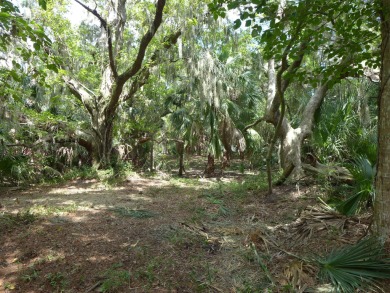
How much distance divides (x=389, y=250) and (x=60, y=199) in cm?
696

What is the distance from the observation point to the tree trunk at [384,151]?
323cm

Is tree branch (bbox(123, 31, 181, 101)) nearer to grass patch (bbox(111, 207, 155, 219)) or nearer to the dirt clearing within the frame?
the dirt clearing

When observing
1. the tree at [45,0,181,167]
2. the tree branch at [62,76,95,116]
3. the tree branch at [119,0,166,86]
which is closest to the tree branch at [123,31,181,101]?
the tree at [45,0,181,167]

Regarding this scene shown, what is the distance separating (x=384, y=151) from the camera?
3266 mm

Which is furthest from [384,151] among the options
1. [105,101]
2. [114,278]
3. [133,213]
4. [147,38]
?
[105,101]

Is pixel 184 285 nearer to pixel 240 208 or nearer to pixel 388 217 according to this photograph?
pixel 388 217

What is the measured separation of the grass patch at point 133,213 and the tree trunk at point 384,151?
4030 mm

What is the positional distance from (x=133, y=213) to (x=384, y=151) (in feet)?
15.0

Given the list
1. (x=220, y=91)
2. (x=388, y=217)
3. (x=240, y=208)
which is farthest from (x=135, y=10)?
(x=388, y=217)

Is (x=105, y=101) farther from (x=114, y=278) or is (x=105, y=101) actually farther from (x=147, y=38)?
(x=114, y=278)

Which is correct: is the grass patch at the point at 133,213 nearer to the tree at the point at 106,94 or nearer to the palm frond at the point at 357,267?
the palm frond at the point at 357,267

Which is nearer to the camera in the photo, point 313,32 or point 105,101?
point 313,32

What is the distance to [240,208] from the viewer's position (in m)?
6.64

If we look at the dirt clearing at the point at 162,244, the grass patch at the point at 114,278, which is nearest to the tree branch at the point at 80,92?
the dirt clearing at the point at 162,244
